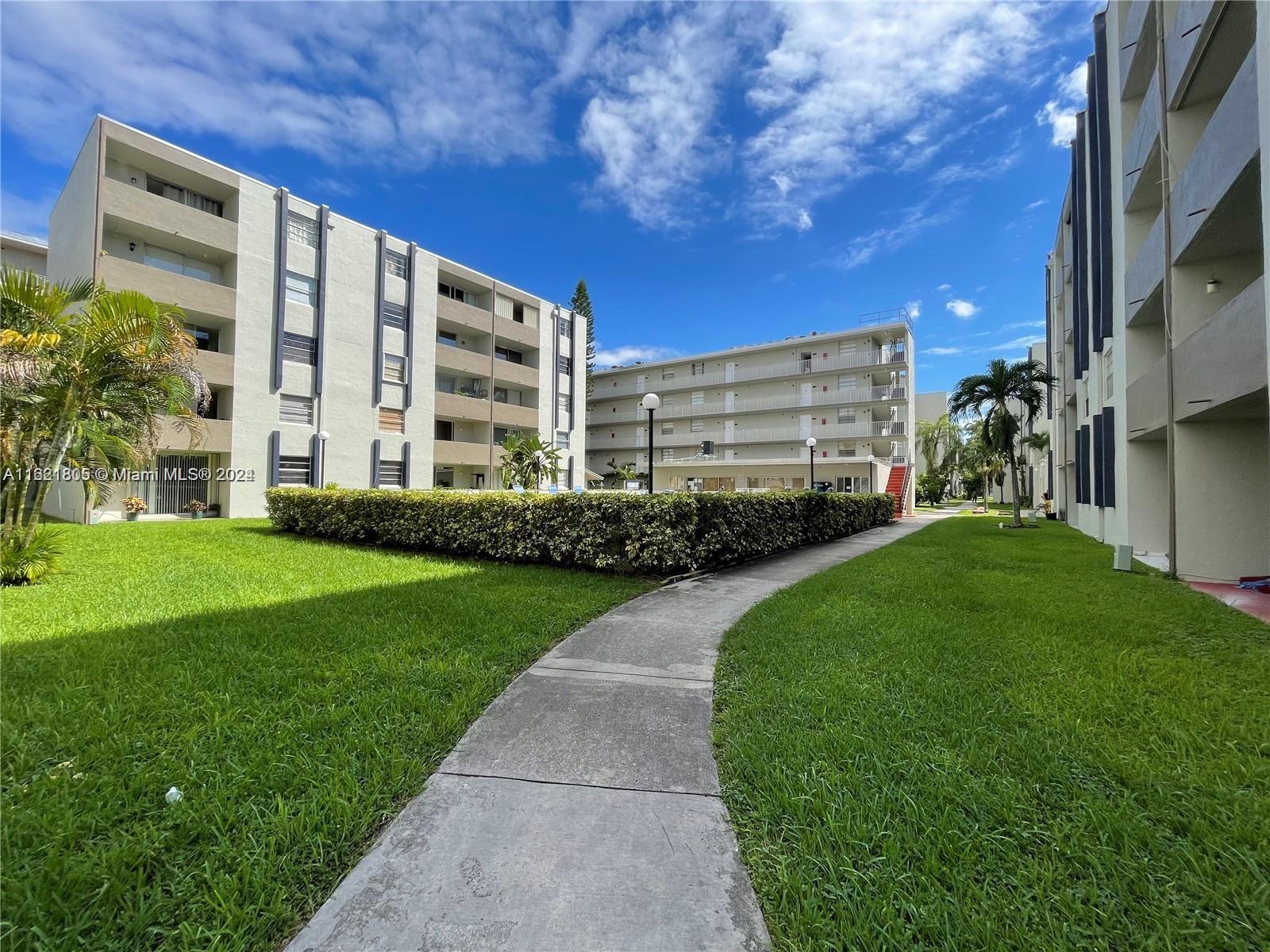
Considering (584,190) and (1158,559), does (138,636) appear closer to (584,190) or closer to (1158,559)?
(1158,559)

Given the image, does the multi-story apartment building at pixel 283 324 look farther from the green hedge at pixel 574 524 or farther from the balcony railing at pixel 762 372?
the balcony railing at pixel 762 372

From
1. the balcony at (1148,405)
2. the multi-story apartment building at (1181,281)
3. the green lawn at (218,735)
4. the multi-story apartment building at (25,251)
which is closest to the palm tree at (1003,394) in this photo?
the multi-story apartment building at (1181,281)

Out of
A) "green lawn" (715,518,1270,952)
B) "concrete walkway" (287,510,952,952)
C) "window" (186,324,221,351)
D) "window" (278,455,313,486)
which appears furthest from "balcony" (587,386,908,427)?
"concrete walkway" (287,510,952,952)

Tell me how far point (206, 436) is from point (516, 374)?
1572cm

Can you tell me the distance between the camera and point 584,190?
1873cm

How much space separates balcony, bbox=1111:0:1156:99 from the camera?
1037 cm

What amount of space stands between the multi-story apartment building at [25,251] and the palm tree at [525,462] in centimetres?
2026

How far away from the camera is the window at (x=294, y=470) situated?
20.6m

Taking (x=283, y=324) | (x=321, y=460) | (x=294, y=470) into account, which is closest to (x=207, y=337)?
(x=283, y=324)

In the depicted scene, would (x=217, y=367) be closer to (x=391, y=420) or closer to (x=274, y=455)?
(x=274, y=455)

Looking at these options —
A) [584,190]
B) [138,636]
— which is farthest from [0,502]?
[584,190]

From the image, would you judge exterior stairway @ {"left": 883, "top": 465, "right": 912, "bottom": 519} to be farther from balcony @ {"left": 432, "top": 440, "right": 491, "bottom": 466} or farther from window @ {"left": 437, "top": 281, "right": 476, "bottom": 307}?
window @ {"left": 437, "top": 281, "right": 476, "bottom": 307}

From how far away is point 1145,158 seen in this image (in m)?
10.4

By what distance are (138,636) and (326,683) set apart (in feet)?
8.26
